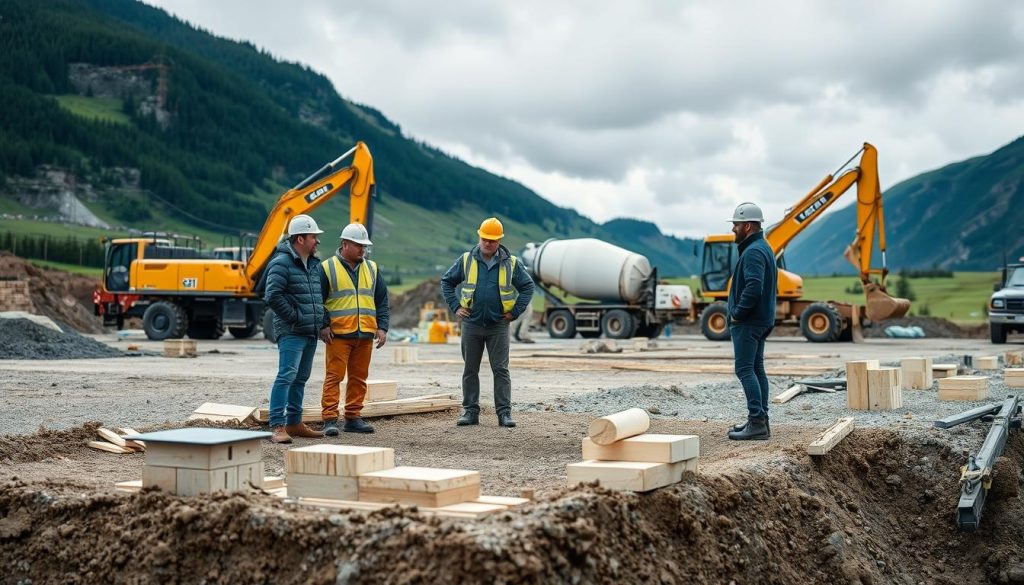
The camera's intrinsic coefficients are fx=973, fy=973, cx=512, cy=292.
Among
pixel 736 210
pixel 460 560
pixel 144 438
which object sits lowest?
pixel 460 560

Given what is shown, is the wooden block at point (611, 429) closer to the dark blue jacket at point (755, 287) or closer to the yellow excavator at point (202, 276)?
the dark blue jacket at point (755, 287)

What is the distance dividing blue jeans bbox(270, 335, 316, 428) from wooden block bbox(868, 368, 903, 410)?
19.6 feet

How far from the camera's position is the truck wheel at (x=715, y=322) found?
29.9 metres

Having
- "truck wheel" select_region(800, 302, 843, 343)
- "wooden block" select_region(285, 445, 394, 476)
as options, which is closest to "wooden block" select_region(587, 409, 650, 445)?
"wooden block" select_region(285, 445, 394, 476)

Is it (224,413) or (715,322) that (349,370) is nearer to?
(224,413)

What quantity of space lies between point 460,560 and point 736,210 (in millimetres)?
5068

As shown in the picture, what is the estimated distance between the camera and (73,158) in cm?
13675

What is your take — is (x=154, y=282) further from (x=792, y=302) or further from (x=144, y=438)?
(x=144, y=438)

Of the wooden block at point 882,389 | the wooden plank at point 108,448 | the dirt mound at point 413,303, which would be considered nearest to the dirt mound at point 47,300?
the dirt mound at point 413,303

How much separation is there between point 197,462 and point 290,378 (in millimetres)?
3255

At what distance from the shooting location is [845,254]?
1118 inches

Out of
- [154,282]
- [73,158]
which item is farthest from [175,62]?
[154,282]

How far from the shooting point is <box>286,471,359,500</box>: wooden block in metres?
5.06

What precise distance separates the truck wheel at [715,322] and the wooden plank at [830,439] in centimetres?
2204
